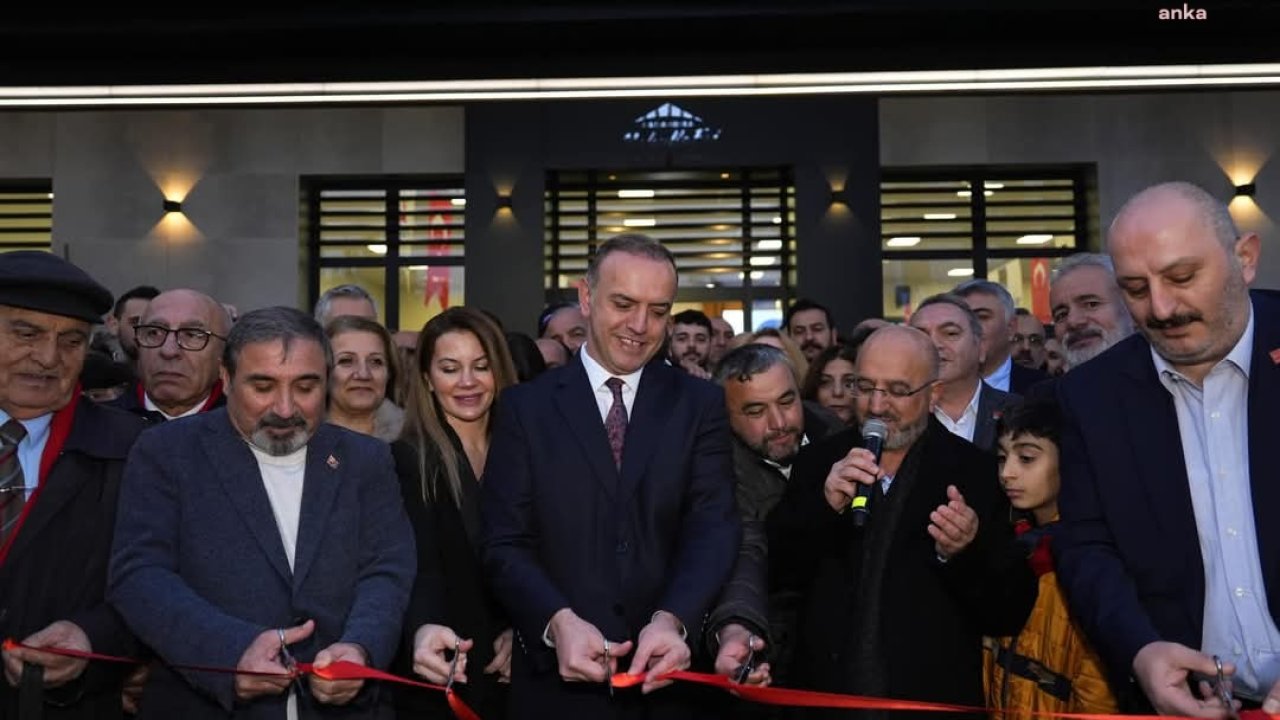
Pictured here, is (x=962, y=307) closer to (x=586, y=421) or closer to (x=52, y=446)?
(x=586, y=421)

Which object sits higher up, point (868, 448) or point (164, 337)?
point (164, 337)

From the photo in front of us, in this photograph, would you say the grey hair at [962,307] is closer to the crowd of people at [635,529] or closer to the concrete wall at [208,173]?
the crowd of people at [635,529]

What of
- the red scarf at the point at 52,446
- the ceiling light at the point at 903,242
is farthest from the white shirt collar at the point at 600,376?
the ceiling light at the point at 903,242

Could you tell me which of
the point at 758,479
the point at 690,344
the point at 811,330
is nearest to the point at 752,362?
the point at 758,479

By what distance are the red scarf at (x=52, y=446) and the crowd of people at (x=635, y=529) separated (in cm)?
1

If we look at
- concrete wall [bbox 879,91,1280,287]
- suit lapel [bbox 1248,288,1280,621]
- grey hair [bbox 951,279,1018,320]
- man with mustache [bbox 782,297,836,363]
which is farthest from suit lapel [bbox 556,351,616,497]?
concrete wall [bbox 879,91,1280,287]

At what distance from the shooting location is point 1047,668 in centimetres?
297

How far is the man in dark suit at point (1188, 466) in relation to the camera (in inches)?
90.9

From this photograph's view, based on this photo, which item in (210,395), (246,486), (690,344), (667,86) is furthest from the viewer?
(690,344)

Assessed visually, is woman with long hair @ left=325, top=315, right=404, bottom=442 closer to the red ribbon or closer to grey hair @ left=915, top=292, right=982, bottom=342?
the red ribbon

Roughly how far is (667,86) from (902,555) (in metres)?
3.62

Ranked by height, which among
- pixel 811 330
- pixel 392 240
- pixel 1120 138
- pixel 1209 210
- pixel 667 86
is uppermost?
pixel 1120 138

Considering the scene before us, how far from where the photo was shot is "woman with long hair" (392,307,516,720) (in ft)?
9.98

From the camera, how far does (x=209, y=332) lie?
13.6 ft
